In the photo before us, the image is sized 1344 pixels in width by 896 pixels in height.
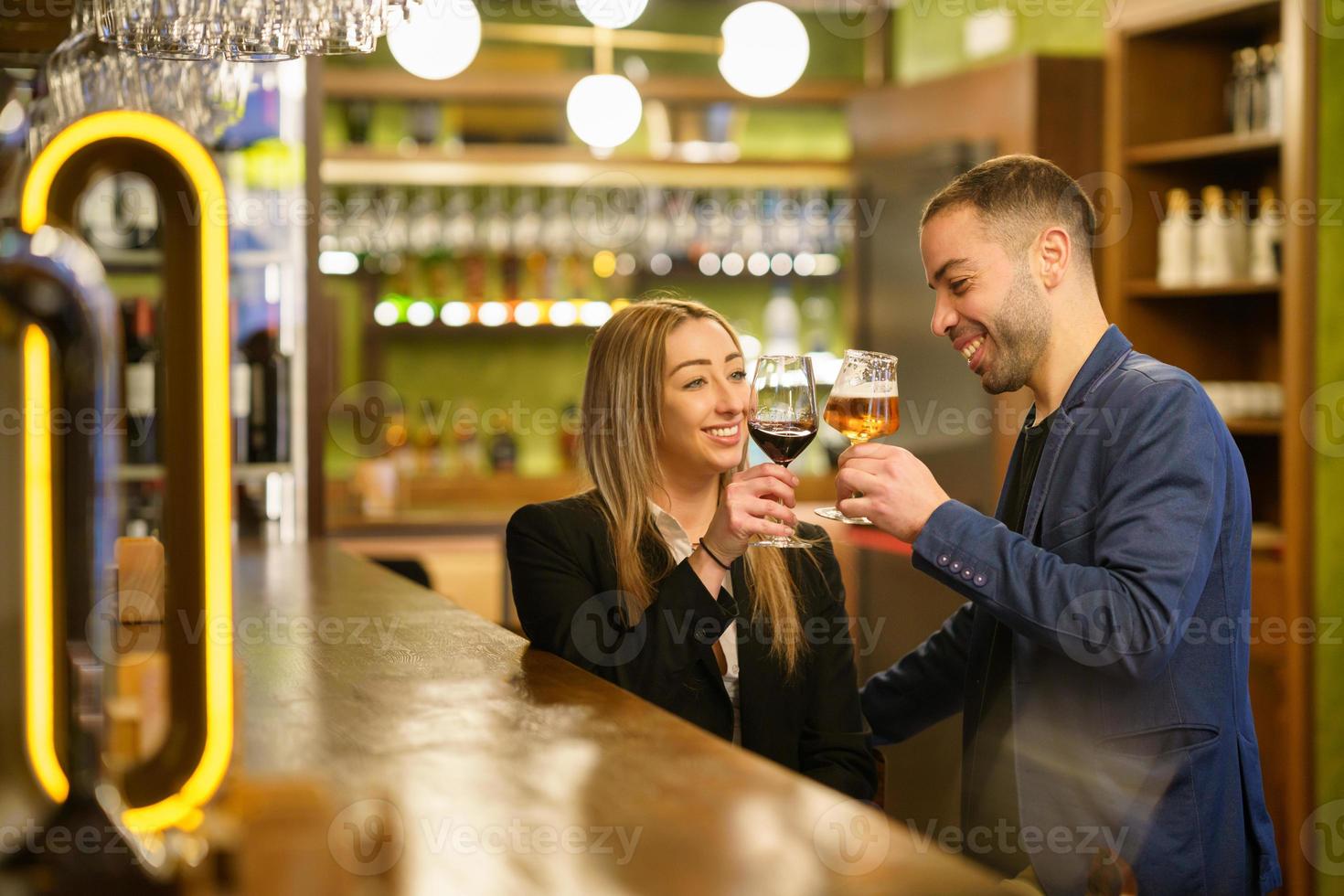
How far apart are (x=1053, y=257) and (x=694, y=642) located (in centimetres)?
74

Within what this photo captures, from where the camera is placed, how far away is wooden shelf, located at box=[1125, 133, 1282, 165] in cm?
410

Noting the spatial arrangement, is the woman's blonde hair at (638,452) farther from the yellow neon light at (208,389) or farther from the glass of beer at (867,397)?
the yellow neon light at (208,389)

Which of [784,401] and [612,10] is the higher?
[612,10]

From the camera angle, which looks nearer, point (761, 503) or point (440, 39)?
point (761, 503)

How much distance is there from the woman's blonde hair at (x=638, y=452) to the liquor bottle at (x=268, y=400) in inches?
73.0

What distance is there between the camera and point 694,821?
1006 millimetres

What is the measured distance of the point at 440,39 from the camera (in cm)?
497

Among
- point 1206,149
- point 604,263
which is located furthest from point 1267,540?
point 604,263

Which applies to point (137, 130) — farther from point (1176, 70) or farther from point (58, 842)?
point (1176, 70)

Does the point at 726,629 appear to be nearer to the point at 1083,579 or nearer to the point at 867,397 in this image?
the point at 867,397

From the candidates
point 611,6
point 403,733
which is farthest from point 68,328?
point 611,6

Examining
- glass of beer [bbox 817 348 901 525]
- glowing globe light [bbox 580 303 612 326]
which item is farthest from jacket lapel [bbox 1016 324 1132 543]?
glowing globe light [bbox 580 303 612 326]

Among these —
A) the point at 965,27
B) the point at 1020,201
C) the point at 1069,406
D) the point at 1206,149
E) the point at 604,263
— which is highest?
the point at 965,27

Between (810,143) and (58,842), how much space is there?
6224 mm
